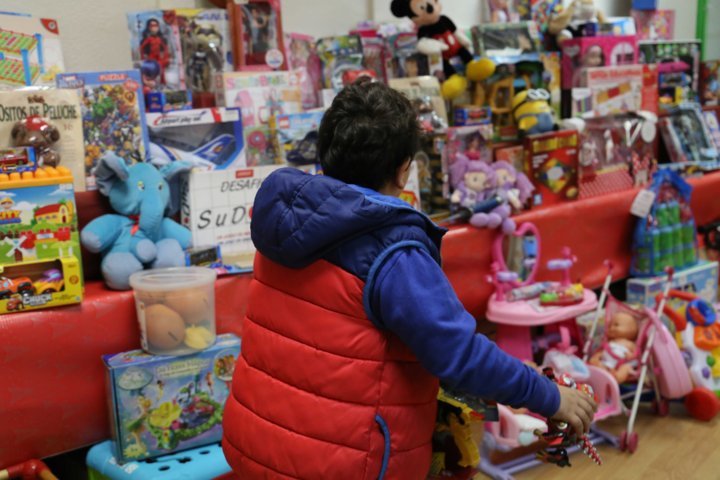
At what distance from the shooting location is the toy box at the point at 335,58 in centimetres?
294

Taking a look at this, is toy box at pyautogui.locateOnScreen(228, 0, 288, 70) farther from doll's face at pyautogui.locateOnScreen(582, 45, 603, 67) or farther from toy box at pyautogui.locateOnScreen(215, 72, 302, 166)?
doll's face at pyautogui.locateOnScreen(582, 45, 603, 67)

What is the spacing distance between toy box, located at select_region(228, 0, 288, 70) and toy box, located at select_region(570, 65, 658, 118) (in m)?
1.41

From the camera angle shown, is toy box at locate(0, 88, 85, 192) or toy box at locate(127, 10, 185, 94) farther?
toy box at locate(127, 10, 185, 94)

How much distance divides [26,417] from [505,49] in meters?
2.43

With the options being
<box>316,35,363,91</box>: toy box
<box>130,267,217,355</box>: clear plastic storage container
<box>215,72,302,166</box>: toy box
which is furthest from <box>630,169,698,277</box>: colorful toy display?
<box>130,267,217,355</box>: clear plastic storage container

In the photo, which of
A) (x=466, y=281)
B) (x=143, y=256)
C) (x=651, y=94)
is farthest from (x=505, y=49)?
(x=143, y=256)

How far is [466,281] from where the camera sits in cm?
284

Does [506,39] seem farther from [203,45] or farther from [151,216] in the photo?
[151,216]

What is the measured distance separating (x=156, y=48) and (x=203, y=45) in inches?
6.7

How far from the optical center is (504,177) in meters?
3.00

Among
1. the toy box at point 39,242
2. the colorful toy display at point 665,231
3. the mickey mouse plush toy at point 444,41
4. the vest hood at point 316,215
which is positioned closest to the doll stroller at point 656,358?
the colorful toy display at point 665,231

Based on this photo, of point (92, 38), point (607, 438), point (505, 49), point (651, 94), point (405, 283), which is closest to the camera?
point (405, 283)

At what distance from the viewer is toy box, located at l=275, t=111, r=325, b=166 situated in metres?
2.58

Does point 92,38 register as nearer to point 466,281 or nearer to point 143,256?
point 143,256
